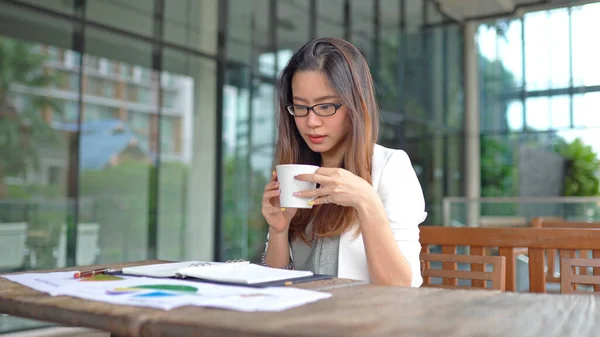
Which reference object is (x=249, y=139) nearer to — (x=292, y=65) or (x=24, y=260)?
(x=24, y=260)

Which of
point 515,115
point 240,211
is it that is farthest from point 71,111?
point 515,115

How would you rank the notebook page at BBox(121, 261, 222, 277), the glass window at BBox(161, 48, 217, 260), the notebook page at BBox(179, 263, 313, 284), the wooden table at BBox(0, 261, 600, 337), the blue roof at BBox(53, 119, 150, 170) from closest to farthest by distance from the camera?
the wooden table at BBox(0, 261, 600, 337) < the notebook page at BBox(179, 263, 313, 284) < the notebook page at BBox(121, 261, 222, 277) < the blue roof at BBox(53, 119, 150, 170) < the glass window at BBox(161, 48, 217, 260)

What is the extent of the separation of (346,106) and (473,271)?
22.6 inches

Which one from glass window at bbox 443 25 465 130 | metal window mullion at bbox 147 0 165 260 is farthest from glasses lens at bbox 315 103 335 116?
glass window at bbox 443 25 465 130

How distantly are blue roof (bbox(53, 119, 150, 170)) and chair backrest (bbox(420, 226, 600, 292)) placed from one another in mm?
3420

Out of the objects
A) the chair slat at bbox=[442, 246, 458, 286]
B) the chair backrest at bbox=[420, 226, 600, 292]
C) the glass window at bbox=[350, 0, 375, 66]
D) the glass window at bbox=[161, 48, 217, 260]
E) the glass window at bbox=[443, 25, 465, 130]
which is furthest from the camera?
the glass window at bbox=[443, 25, 465, 130]

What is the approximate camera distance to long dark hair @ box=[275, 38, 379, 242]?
1598 millimetres

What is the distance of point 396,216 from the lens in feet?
5.08

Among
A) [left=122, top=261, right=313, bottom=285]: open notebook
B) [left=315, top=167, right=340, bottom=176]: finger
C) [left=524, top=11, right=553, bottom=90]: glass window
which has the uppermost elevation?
[left=524, top=11, right=553, bottom=90]: glass window

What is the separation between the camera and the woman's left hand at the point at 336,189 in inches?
51.8

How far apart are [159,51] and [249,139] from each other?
4.37 feet

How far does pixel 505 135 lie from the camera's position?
41.4 ft

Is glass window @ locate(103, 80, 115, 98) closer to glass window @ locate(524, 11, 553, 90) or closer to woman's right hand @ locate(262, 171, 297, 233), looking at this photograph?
woman's right hand @ locate(262, 171, 297, 233)

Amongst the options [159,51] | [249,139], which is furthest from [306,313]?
[249,139]
